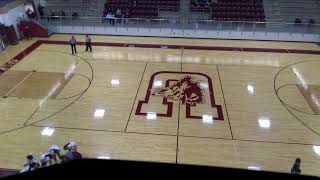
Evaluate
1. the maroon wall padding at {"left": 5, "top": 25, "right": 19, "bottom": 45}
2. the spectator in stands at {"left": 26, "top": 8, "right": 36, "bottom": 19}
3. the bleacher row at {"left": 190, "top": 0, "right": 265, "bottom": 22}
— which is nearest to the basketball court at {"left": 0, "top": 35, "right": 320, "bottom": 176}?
the maroon wall padding at {"left": 5, "top": 25, "right": 19, "bottom": 45}

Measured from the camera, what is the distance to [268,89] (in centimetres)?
1312

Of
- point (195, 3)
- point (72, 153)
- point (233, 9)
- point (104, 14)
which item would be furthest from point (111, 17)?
point (72, 153)

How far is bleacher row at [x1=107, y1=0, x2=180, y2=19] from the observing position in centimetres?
2144

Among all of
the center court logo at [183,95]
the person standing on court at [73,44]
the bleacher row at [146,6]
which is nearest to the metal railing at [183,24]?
the bleacher row at [146,6]

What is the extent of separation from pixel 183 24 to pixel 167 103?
10.1 m

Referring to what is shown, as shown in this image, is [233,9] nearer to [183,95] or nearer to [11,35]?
[183,95]

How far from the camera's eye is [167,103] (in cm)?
1195

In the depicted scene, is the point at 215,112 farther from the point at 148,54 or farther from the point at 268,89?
the point at 148,54

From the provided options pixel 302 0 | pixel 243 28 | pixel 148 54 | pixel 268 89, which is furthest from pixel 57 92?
pixel 302 0

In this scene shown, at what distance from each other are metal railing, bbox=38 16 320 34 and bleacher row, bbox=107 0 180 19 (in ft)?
2.48

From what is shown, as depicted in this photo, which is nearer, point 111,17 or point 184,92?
point 184,92

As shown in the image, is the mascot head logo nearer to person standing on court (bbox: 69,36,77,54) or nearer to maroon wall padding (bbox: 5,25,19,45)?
person standing on court (bbox: 69,36,77,54)

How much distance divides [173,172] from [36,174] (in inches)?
35.3

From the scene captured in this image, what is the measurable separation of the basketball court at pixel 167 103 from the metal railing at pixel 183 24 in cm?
220
